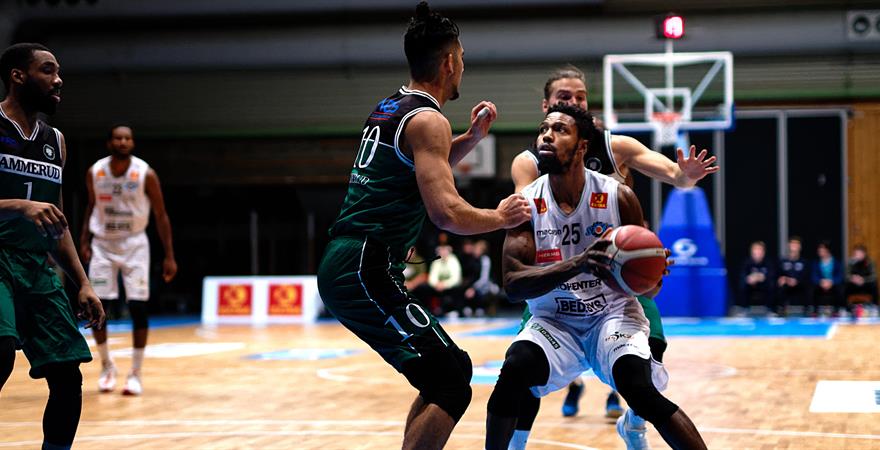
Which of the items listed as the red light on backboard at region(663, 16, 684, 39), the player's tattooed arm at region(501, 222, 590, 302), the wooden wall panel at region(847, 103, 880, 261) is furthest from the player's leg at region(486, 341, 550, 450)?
the wooden wall panel at region(847, 103, 880, 261)

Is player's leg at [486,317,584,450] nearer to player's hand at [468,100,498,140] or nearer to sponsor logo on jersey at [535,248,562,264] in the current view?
sponsor logo on jersey at [535,248,562,264]

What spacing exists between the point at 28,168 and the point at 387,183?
1.67 meters

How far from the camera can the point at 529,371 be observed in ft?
Result: 15.1

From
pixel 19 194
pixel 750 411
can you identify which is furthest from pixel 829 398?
pixel 19 194

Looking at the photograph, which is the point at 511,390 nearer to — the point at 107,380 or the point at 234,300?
the point at 107,380

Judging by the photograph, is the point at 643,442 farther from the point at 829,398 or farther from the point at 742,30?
the point at 742,30

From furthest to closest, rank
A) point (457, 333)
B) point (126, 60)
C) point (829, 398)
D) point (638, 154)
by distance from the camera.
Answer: point (126, 60), point (457, 333), point (829, 398), point (638, 154)

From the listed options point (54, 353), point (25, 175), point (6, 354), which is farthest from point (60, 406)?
point (25, 175)

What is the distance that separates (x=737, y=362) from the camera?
10812 millimetres

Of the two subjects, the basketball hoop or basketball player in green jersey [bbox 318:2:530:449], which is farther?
the basketball hoop

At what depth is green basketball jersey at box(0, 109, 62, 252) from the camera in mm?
4562

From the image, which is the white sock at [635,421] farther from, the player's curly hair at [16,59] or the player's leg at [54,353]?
the player's curly hair at [16,59]

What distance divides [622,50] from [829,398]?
13829 millimetres

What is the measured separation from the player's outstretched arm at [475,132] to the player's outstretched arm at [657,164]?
127 cm
